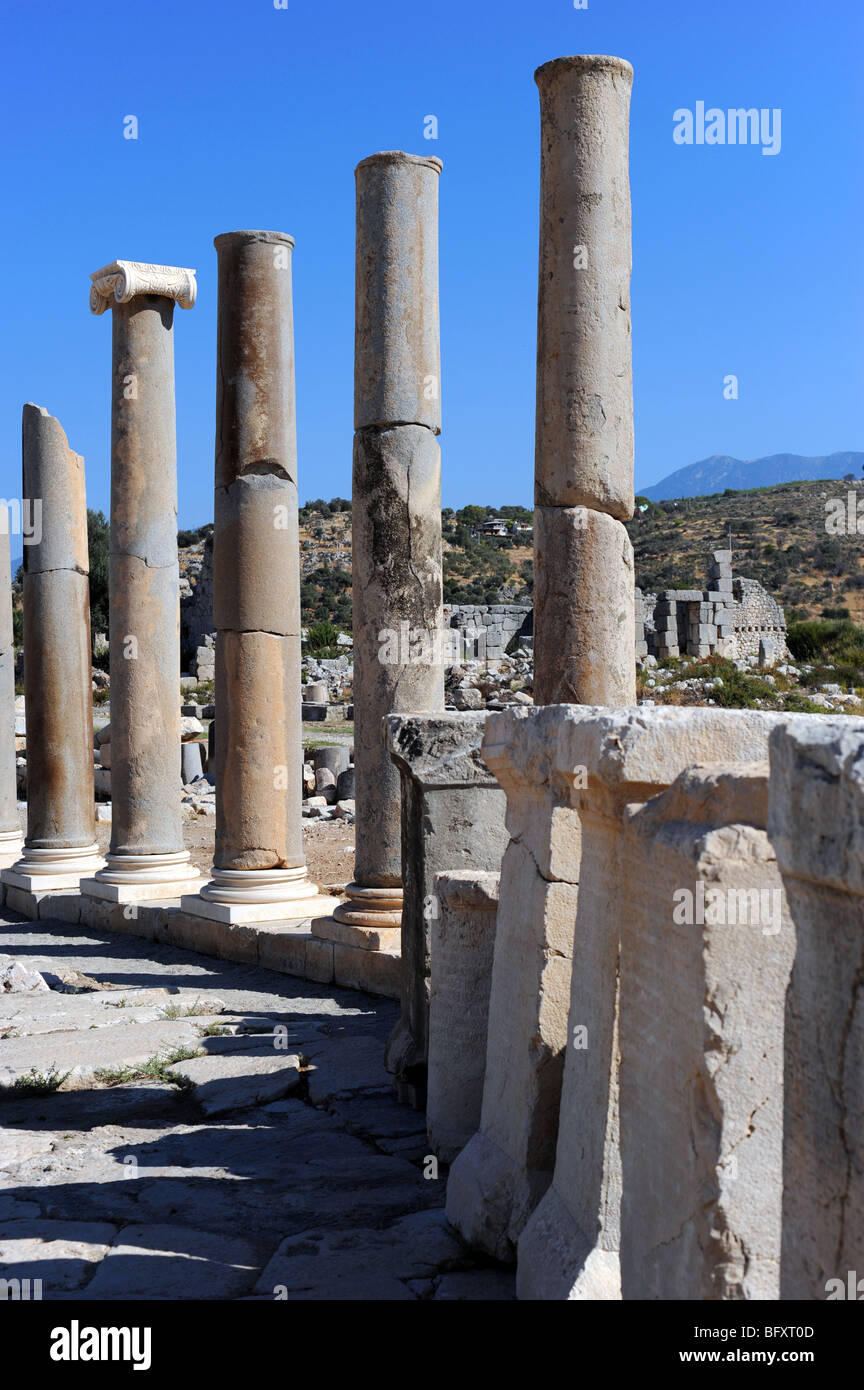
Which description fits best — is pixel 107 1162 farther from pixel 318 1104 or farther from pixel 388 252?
pixel 388 252

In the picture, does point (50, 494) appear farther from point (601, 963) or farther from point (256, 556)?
point (601, 963)

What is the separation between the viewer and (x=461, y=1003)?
525cm

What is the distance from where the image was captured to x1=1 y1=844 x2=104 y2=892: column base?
13.2 metres

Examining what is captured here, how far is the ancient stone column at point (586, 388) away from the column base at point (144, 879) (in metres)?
5.35

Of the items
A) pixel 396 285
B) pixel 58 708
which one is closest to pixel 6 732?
pixel 58 708

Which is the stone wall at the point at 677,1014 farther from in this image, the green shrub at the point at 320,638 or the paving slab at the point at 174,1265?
the green shrub at the point at 320,638

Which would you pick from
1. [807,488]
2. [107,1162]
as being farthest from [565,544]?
[807,488]

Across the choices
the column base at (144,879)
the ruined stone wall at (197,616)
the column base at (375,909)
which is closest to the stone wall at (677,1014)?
the column base at (375,909)

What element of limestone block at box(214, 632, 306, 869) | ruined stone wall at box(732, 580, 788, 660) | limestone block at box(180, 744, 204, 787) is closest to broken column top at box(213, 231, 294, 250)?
limestone block at box(214, 632, 306, 869)

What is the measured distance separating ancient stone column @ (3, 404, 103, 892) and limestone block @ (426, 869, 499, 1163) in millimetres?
8634

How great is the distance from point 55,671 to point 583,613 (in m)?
7.43

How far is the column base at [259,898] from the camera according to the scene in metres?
10.1

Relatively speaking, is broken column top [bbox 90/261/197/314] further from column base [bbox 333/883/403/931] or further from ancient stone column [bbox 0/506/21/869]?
column base [bbox 333/883/403/931]

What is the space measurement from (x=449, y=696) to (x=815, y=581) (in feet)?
86.9
